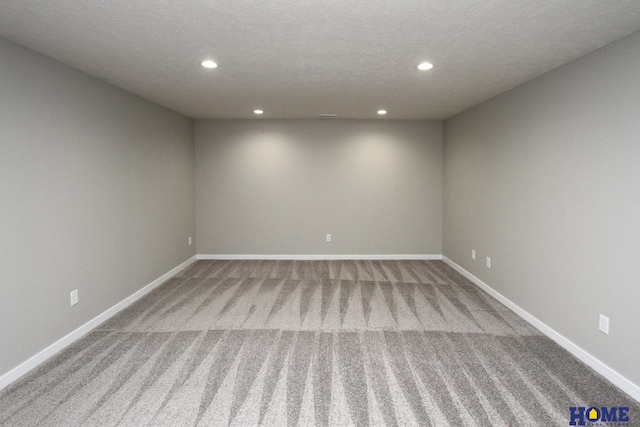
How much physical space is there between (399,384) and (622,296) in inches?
64.9

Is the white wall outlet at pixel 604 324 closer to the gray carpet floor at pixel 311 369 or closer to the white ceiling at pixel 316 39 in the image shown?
the gray carpet floor at pixel 311 369

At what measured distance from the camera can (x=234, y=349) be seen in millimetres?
2949

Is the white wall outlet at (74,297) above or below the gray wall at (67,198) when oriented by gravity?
below

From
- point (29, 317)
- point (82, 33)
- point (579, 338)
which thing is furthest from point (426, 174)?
point (29, 317)

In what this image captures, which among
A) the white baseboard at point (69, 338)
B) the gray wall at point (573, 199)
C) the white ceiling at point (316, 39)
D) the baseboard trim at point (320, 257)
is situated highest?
the white ceiling at point (316, 39)

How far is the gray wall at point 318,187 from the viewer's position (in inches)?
240

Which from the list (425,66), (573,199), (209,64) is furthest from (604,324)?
(209,64)

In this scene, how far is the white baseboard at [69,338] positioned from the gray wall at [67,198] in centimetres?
5

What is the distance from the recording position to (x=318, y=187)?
6.16 meters

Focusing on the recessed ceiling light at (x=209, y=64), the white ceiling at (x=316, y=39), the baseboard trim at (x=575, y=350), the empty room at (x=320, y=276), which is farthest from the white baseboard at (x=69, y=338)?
the baseboard trim at (x=575, y=350)

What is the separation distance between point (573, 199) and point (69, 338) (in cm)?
440

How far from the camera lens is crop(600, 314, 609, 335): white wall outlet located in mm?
2555

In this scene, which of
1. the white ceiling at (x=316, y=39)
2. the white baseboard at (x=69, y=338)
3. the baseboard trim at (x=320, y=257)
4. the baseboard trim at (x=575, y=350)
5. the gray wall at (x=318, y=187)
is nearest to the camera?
the white ceiling at (x=316, y=39)

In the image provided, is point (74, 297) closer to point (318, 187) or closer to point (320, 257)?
point (320, 257)
